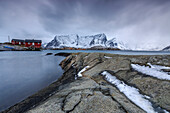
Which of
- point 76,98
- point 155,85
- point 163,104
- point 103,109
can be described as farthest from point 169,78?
point 76,98

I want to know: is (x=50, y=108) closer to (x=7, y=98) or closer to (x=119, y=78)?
(x=119, y=78)

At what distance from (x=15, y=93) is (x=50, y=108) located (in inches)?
271

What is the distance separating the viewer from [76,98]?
3766mm

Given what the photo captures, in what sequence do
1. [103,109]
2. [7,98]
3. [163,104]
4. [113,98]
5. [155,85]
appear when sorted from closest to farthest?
[103,109], [163,104], [113,98], [155,85], [7,98]

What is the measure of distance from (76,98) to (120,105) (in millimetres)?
2070

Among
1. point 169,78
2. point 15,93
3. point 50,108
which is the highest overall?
point 169,78

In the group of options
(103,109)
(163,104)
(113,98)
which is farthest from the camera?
(113,98)

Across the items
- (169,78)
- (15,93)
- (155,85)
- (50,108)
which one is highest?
(169,78)

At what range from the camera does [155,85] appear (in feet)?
13.8

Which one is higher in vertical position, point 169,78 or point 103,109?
point 169,78

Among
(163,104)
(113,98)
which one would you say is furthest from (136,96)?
(113,98)

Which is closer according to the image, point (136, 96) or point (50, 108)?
point (50, 108)

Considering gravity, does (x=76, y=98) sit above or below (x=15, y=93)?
above

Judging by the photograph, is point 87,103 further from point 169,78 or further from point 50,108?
point 169,78
